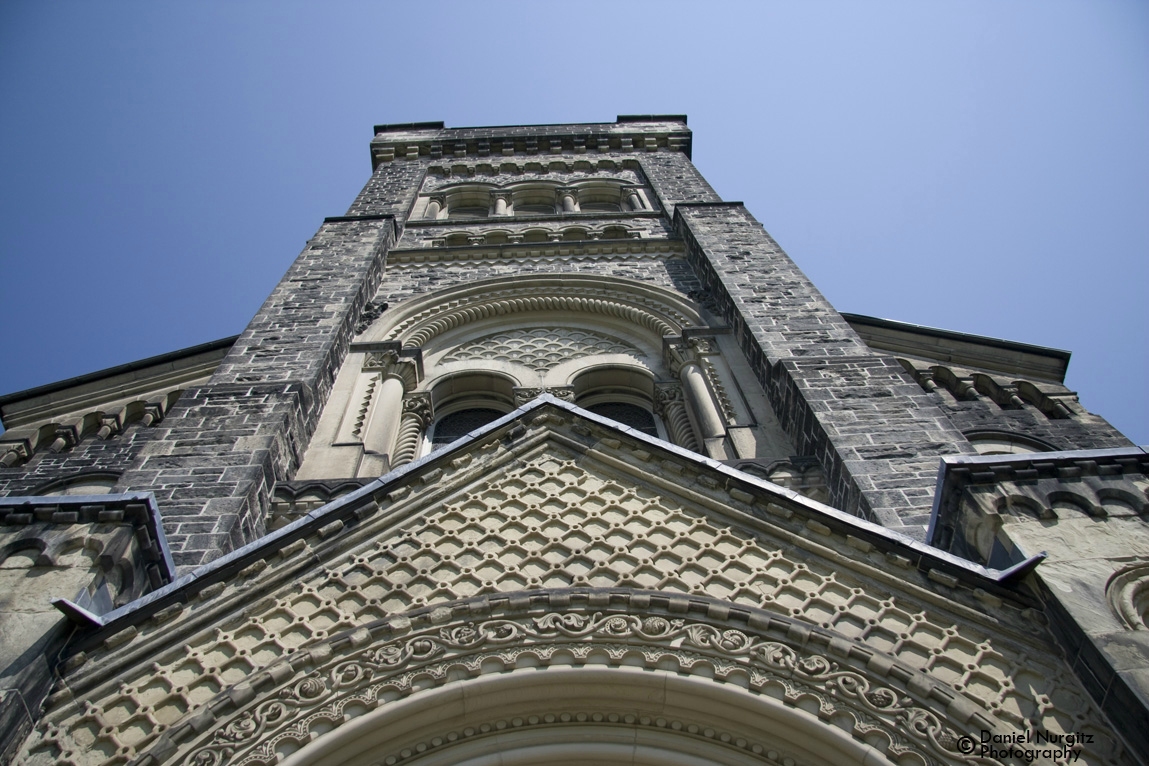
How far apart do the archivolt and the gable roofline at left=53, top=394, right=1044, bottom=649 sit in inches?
246

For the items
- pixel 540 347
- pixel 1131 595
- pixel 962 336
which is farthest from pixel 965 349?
pixel 1131 595

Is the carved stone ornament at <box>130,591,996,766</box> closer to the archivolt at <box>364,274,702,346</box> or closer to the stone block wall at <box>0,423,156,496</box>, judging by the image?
the stone block wall at <box>0,423,156,496</box>

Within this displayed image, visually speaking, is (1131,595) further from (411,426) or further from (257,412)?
(411,426)

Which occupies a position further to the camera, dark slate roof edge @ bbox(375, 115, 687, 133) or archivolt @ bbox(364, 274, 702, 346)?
dark slate roof edge @ bbox(375, 115, 687, 133)

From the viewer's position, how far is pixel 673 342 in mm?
11758

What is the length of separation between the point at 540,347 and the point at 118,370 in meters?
5.51

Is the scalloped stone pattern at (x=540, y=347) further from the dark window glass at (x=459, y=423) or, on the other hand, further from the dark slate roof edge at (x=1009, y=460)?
the dark slate roof edge at (x=1009, y=460)

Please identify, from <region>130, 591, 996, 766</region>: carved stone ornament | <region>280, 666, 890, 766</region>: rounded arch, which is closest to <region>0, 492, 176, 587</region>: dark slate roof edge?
<region>130, 591, 996, 766</region>: carved stone ornament

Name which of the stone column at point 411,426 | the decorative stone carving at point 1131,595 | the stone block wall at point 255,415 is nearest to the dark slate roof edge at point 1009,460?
the decorative stone carving at point 1131,595

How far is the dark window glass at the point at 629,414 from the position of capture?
11211 mm

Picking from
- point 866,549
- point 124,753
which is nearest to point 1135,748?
point 866,549

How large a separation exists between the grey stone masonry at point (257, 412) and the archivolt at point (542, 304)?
83 centimetres

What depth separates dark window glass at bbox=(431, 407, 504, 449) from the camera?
→ 430 inches

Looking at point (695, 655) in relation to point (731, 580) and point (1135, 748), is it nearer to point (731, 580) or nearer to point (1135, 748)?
point (731, 580)
